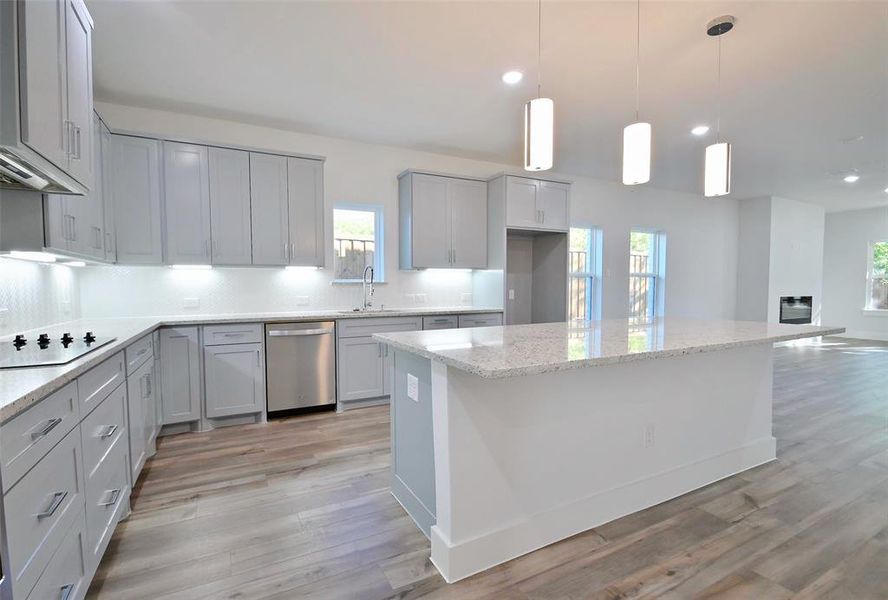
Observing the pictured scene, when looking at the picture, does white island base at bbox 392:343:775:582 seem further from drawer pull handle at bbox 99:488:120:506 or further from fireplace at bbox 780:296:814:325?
fireplace at bbox 780:296:814:325

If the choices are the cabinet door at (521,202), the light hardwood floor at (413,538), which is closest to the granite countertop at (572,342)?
the light hardwood floor at (413,538)

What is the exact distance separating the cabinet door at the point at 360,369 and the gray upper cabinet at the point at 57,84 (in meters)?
2.30

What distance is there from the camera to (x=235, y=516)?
221 cm

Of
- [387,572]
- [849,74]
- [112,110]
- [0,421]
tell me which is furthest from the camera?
[112,110]

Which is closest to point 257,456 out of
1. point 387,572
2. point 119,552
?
point 119,552

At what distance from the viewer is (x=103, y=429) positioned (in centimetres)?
183

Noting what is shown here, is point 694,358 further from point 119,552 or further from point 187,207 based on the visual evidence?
point 187,207

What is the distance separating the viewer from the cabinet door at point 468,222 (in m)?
4.74

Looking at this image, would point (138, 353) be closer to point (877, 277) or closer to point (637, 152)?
point (637, 152)

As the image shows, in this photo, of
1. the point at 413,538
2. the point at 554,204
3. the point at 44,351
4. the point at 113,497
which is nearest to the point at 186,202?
the point at 44,351

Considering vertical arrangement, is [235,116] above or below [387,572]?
above

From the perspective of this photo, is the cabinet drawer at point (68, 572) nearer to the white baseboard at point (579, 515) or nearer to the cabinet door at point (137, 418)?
the cabinet door at point (137, 418)

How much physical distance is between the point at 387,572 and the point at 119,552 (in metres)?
1.24

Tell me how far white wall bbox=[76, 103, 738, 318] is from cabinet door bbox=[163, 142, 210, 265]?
20cm
